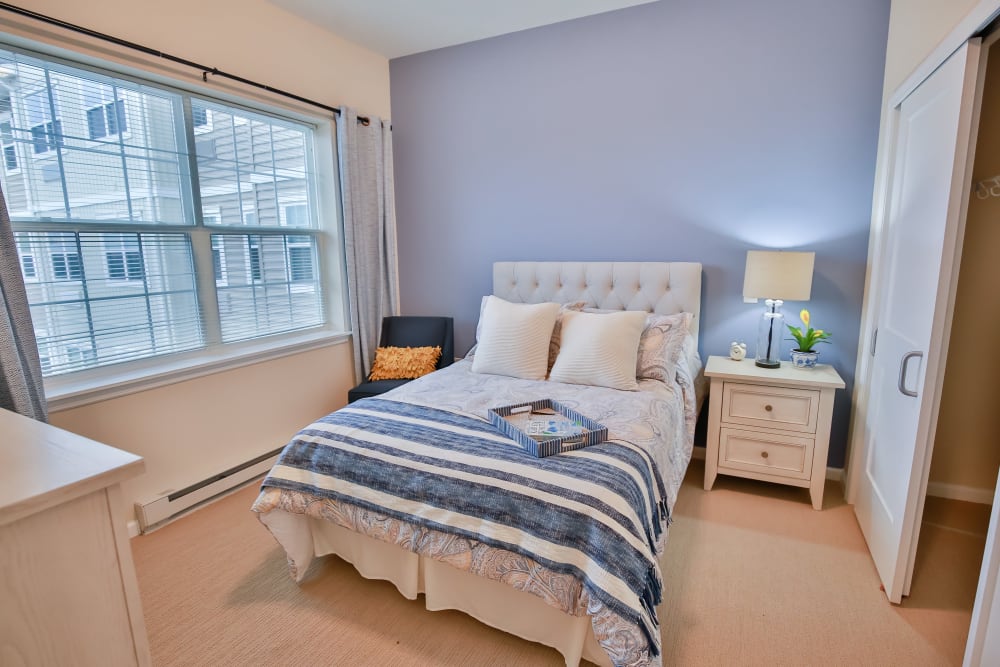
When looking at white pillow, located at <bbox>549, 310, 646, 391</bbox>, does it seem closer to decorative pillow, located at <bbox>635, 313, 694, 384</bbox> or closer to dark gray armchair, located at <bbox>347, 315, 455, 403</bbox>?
decorative pillow, located at <bbox>635, 313, 694, 384</bbox>

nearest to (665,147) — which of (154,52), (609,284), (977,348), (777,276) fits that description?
(609,284)

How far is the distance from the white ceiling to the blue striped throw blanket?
2.43 m

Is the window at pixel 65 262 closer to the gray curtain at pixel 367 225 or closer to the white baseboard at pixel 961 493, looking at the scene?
the gray curtain at pixel 367 225

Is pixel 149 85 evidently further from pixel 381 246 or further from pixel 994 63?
pixel 994 63

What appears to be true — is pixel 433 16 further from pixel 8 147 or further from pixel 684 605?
pixel 684 605

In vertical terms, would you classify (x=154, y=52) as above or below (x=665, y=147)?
above

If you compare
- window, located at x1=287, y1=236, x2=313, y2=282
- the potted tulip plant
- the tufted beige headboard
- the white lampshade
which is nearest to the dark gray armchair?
the tufted beige headboard

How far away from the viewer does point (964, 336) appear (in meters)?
2.48

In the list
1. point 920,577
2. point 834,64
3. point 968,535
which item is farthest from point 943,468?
point 834,64

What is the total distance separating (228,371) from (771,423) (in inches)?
118

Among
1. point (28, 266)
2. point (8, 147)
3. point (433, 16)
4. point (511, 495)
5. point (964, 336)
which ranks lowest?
point (511, 495)

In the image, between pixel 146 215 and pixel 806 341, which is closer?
pixel 146 215

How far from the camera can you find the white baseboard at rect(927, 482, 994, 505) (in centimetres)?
256

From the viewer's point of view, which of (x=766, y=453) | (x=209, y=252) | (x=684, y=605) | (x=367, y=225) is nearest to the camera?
(x=684, y=605)
